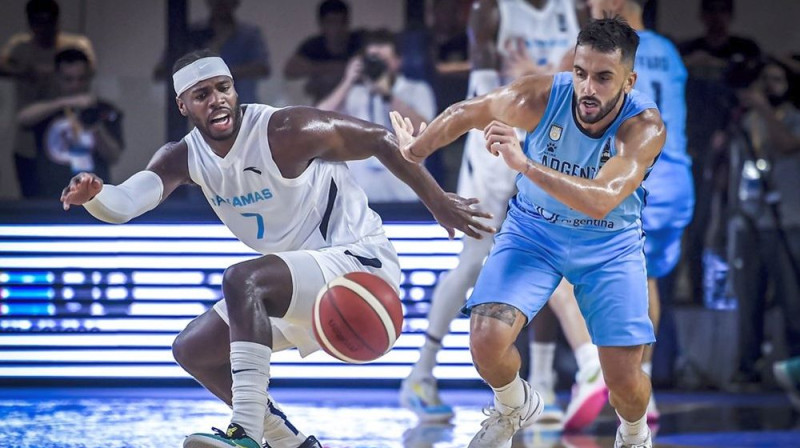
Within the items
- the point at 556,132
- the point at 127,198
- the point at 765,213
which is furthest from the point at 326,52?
the point at 556,132

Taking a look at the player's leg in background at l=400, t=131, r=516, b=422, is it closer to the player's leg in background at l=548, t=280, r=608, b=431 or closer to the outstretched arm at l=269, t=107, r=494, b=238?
the player's leg in background at l=548, t=280, r=608, b=431

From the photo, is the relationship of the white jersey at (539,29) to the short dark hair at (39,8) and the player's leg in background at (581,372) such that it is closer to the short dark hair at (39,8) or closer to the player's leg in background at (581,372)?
the player's leg in background at (581,372)

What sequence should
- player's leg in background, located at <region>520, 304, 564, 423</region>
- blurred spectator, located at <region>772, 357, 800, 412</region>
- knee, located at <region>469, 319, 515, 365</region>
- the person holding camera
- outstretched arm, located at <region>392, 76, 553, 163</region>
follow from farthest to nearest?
the person holding camera < player's leg in background, located at <region>520, 304, 564, 423</region> < blurred spectator, located at <region>772, 357, 800, 412</region> < outstretched arm, located at <region>392, 76, 553, 163</region> < knee, located at <region>469, 319, 515, 365</region>

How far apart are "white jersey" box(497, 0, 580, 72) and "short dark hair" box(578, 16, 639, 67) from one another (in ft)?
6.87

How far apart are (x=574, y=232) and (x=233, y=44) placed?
12.3ft

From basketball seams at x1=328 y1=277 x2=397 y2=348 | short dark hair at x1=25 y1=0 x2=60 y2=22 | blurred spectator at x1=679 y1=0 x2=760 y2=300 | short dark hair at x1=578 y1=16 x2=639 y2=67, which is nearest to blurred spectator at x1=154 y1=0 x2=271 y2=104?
short dark hair at x1=25 y1=0 x2=60 y2=22

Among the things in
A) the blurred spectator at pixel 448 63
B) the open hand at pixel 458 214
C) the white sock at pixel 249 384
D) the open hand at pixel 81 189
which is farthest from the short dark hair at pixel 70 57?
the white sock at pixel 249 384

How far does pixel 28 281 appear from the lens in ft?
24.6

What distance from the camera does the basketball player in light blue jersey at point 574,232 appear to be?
4.31 m

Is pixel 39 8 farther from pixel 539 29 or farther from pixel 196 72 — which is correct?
pixel 196 72

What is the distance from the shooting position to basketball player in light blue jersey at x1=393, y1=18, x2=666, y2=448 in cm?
431

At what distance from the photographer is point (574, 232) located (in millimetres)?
4523

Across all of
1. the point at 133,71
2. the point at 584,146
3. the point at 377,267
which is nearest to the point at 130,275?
the point at 133,71

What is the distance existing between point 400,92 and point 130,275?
1.94 m
